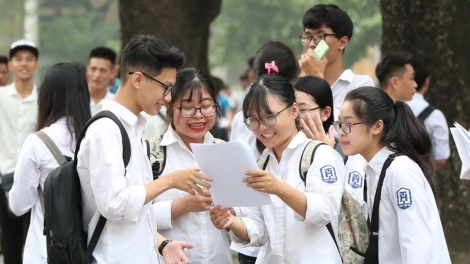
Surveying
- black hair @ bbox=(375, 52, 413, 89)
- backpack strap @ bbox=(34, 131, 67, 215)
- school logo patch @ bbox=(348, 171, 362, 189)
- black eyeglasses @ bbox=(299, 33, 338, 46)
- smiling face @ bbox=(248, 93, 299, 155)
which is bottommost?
school logo patch @ bbox=(348, 171, 362, 189)

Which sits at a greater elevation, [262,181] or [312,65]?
[312,65]

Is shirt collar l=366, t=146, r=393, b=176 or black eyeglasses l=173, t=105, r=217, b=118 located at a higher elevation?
black eyeglasses l=173, t=105, r=217, b=118

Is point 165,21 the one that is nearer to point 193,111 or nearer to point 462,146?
point 193,111

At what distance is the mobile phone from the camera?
5.84m

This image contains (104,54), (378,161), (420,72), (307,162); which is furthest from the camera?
(104,54)

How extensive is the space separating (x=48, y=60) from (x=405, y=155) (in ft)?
113

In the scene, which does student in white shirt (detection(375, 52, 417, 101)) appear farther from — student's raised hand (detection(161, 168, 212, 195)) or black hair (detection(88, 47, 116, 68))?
student's raised hand (detection(161, 168, 212, 195))

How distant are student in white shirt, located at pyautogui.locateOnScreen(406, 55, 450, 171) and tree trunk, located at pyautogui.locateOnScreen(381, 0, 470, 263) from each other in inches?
20.5

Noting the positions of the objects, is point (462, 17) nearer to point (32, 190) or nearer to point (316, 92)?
point (316, 92)

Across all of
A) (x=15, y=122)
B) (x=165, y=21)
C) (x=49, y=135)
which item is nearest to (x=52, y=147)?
(x=49, y=135)

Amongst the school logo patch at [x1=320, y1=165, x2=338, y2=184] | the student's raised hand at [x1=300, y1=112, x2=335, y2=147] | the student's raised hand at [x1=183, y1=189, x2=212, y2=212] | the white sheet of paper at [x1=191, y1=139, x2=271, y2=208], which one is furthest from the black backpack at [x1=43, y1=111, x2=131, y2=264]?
the student's raised hand at [x1=300, y1=112, x2=335, y2=147]

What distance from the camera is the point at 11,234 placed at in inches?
290

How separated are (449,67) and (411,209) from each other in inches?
161

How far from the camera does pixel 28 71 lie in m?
8.35
